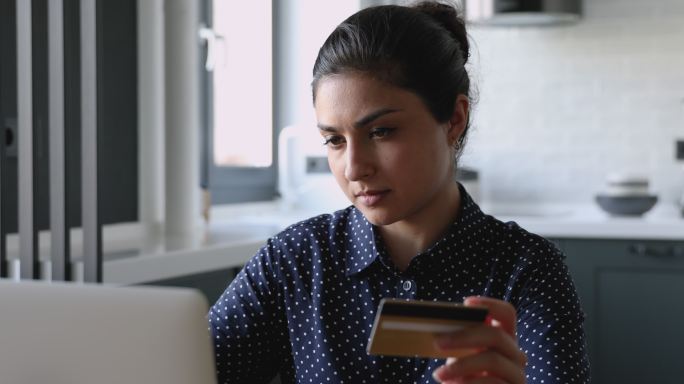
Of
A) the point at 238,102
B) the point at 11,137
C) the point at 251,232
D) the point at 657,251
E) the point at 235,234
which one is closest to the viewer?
the point at 11,137

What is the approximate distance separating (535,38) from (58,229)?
3113mm

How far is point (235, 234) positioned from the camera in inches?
121

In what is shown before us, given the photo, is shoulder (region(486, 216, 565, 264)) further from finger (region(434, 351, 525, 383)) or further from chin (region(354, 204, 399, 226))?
finger (region(434, 351, 525, 383))

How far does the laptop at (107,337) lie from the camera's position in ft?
2.26

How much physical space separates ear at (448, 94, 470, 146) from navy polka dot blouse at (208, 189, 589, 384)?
0.11 metres

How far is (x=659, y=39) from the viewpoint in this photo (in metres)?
4.09

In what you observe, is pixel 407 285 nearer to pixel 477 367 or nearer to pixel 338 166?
pixel 338 166

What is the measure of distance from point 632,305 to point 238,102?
1785mm

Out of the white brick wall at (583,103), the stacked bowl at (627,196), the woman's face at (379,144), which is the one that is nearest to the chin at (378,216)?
the woman's face at (379,144)

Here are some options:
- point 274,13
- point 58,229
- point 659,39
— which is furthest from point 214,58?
point 58,229

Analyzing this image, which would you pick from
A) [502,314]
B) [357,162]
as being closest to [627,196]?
[357,162]

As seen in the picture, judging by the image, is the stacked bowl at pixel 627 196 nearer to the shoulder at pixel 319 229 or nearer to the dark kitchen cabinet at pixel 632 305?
the dark kitchen cabinet at pixel 632 305

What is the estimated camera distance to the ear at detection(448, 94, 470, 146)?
4.58 feet

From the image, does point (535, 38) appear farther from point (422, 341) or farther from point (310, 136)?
point (422, 341)
